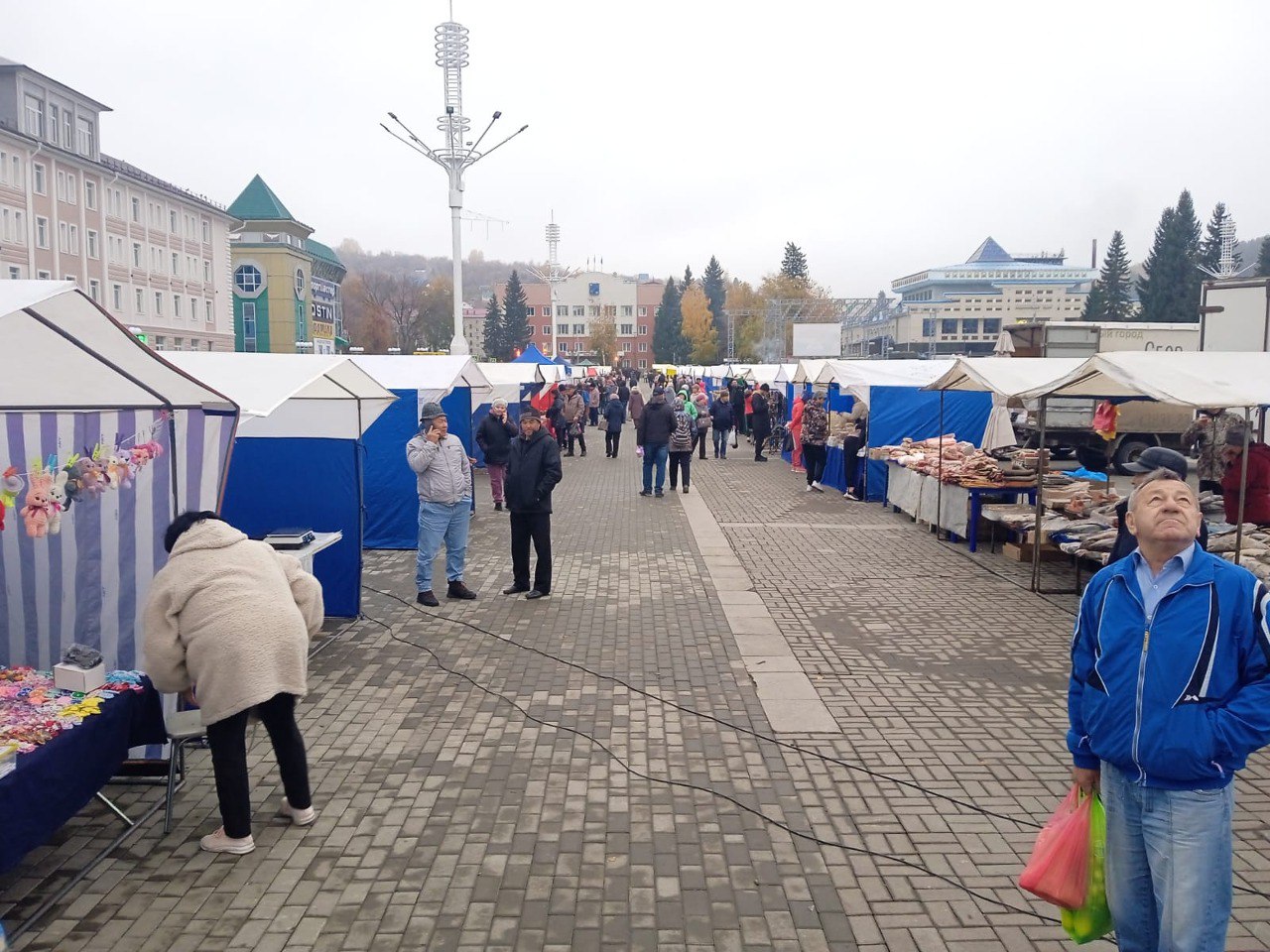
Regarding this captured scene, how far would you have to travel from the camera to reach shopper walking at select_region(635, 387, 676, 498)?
54.9 ft

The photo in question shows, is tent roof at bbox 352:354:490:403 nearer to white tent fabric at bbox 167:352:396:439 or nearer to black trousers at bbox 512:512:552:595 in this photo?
white tent fabric at bbox 167:352:396:439

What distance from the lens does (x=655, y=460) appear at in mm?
17312

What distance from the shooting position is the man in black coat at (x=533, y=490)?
9.25 m

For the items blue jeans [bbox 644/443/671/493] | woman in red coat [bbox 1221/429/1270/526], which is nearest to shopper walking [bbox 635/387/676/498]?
blue jeans [bbox 644/443/671/493]

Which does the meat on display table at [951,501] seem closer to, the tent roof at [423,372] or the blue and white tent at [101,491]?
the tent roof at [423,372]

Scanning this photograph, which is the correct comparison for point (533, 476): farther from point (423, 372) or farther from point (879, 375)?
point (879, 375)

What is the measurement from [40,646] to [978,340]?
95208mm

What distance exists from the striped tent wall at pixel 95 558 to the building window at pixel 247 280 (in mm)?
77412

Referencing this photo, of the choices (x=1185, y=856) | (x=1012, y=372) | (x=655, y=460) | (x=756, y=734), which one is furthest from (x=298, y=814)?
(x=655, y=460)

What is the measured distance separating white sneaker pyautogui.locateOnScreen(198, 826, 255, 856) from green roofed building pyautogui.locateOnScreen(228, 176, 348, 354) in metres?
73.3

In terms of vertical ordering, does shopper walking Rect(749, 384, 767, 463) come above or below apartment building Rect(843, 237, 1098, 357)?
below

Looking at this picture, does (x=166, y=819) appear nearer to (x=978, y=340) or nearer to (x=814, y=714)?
(x=814, y=714)

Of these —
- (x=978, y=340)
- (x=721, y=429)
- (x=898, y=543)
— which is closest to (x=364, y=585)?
(x=898, y=543)

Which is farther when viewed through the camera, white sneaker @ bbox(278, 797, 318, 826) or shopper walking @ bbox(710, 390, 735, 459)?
shopper walking @ bbox(710, 390, 735, 459)
